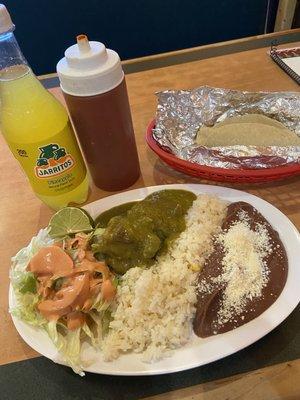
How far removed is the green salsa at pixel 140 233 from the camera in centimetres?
95

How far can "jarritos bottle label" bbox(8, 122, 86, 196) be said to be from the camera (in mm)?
1006

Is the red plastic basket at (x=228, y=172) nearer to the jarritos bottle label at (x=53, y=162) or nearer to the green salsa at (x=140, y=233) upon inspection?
the green salsa at (x=140, y=233)

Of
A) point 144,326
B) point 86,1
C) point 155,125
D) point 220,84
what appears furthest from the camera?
point 86,1

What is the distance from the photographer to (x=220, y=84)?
1676mm

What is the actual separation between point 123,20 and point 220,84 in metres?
1.29

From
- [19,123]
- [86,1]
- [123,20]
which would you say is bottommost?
[123,20]

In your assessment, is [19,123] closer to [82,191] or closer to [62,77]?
[62,77]

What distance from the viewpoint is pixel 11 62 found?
100cm

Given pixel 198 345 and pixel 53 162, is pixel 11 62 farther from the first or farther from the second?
pixel 198 345

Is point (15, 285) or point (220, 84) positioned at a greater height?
point (15, 285)

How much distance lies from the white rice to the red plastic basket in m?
0.23

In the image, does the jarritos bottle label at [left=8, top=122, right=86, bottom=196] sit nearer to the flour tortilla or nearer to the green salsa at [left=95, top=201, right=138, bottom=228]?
the green salsa at [left=95, top=201, right=138, bottom=228]

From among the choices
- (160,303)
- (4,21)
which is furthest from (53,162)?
(160,303)

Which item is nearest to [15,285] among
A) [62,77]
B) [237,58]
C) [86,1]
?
[62,77]
